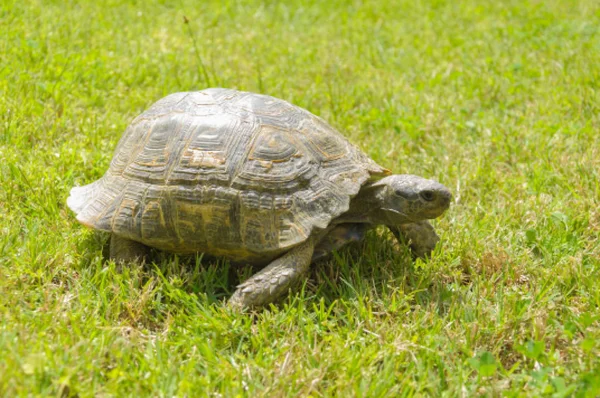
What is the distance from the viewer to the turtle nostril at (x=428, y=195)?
344 cm

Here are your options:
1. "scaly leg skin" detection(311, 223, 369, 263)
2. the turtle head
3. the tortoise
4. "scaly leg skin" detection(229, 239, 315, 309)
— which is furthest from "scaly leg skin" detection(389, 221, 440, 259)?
"scaly leg skin" detection(229, 239, 315, 309)

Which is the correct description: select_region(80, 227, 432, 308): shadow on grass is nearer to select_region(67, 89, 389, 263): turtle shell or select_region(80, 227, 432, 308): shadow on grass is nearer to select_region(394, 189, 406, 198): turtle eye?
select_region(67, 89, 389, 263): turtle shell

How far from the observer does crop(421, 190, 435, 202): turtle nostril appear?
3.44 metres

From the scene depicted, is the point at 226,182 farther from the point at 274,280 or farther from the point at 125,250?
the point at 125,250

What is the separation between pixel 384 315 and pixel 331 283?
14.5 inches

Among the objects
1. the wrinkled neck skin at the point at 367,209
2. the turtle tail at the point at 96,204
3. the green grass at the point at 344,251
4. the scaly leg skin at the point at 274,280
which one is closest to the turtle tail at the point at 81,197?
the turtle tail at the point at 96,204

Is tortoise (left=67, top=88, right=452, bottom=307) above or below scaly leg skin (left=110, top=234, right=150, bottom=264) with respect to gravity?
above

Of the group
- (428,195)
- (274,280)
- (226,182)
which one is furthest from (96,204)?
(428,195)

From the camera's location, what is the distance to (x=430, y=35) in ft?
26.2

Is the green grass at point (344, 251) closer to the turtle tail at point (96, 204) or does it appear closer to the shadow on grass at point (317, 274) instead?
the shadow on grass at point (317, 274)

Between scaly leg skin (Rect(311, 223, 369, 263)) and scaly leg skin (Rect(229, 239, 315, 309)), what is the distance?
17 cm

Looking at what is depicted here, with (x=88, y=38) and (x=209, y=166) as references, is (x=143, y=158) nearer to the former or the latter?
(x=209, y=166)

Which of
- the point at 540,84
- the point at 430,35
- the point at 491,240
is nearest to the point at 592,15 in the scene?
the point at 430,35

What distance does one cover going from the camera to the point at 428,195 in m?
3.45
